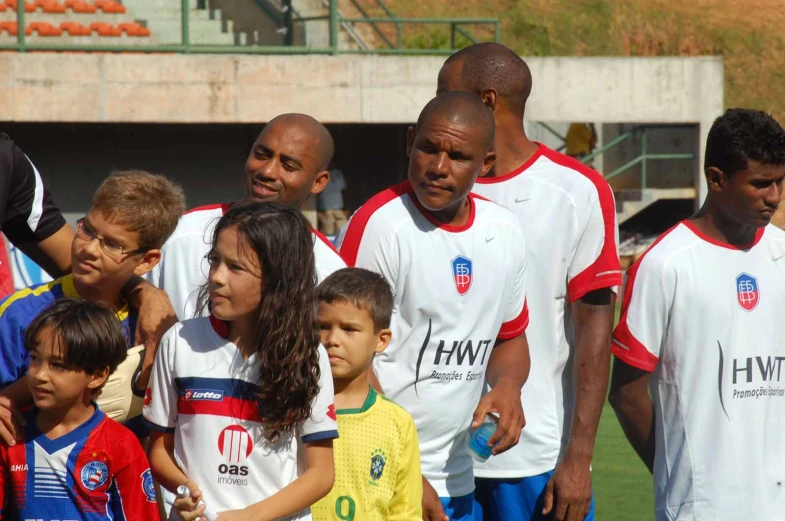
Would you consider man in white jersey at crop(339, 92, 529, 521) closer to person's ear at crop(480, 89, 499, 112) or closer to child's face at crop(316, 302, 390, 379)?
child's face at crop(316, 302, 390, 379)

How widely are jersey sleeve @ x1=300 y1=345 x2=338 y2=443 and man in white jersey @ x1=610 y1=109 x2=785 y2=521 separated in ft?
3.90

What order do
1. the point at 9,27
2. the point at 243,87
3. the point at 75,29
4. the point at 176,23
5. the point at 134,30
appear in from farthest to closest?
the point at 176,23 → the point at 134,30 → the point at 75,29 → the point at 9,27 → the point at 243,87

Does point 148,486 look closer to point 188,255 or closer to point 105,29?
point 188,255

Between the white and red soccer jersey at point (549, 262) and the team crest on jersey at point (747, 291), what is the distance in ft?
1.37

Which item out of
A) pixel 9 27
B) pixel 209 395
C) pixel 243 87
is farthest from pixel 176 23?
pixel 209 395

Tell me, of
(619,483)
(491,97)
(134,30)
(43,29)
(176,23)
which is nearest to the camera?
(491,97)

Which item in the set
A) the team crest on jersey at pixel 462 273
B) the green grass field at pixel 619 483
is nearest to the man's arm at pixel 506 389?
the team crest on jersey at pixel 462 273

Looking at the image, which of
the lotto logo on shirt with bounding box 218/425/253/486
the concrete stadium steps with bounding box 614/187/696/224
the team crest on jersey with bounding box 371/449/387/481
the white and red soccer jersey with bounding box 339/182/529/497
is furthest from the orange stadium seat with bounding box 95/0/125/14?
the lotto logo on shirt with bounding box 218/425/253/486

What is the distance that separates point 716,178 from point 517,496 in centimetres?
130

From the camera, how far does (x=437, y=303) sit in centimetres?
359

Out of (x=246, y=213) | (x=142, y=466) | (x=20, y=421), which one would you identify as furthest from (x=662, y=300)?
(x=20, y=421)

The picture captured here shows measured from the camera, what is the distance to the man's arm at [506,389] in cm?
355

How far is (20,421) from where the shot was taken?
307 centimetres

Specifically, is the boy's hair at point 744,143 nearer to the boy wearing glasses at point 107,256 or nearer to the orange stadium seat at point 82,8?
the boy wearing glasses at point 107,256
